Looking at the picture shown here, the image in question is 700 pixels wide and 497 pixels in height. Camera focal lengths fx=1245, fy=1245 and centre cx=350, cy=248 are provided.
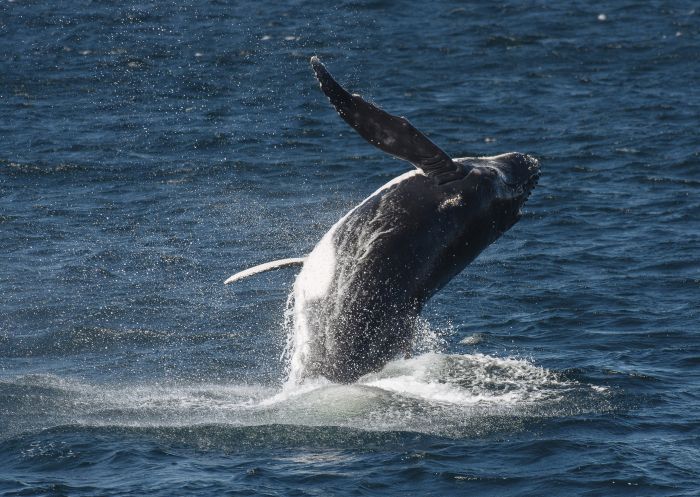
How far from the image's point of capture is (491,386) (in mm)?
21219

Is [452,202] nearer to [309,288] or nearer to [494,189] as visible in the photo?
[494,189]

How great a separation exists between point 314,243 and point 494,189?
1091 centimetres

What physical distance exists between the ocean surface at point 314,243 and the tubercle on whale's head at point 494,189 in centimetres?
285

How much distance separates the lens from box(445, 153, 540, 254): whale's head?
20109 mm

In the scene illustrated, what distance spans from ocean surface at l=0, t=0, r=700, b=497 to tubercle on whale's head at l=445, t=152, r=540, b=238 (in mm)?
2846

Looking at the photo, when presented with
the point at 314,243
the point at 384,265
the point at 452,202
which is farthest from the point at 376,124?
the point at 314,243

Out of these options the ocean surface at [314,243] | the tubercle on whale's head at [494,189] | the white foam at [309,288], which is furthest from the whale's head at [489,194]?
the ocean surface at [314,243]

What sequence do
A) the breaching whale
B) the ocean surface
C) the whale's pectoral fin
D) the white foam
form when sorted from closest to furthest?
the ocean surface, the whale's pectoral fin, the breaching whale, the white foam

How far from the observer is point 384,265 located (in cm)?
1978

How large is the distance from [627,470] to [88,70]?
36799mm

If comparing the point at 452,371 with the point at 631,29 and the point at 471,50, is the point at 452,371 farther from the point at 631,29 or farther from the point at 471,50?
the point at 631,29

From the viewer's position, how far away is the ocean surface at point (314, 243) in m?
18.0

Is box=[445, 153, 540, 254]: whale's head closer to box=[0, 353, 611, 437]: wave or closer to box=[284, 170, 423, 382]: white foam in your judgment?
box=[284, 170, 423, 382]: white foam

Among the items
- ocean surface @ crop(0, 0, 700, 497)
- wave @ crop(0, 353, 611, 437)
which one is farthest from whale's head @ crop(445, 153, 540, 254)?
ocean surface @ crop(0, 0, 700, 497)
